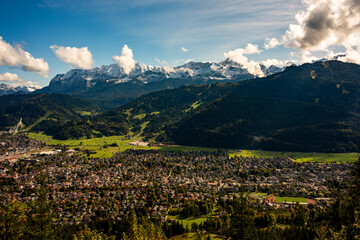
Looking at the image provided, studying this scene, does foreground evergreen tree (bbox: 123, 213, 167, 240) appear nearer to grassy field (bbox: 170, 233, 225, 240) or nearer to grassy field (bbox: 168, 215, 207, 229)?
grassy field (bbox: 170, 233, 225, 240)

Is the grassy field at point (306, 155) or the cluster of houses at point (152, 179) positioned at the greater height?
the grassy field at point (306, 155)

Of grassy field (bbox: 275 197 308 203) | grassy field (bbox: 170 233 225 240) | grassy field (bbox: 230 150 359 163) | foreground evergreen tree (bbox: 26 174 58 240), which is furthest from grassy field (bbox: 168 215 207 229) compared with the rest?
grassy field (bbox: 230 150 359 163)

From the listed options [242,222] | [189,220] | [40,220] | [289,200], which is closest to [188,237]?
[189,220]

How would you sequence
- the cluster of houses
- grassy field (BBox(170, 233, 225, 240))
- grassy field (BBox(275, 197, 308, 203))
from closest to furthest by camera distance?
grassy field (BBox(170, 233, 225, 240))
the cluster of houses
grassy field (BBox(275, 197, 308, 203))

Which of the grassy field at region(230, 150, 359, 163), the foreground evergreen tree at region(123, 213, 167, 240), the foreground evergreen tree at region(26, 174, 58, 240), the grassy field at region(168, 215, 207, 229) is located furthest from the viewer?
the grassy field at region(230, 150, 359, 163)

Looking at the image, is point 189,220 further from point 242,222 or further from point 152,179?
point 242,222

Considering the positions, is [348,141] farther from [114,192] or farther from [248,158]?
[114,192]

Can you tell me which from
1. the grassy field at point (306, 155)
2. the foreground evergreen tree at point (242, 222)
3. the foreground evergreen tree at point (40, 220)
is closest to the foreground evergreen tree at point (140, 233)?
the foreground evergreen tree at point (40, 220)

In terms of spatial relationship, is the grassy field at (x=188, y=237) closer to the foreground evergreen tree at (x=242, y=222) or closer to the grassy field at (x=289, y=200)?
the grassy field at (x=289, y=200)

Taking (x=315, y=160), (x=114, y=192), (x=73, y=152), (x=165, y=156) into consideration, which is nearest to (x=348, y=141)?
(x=315, y=160)
